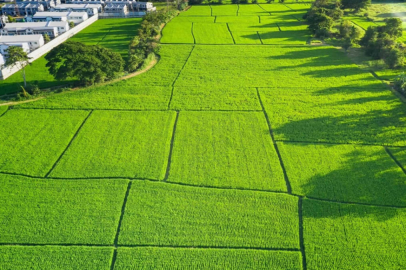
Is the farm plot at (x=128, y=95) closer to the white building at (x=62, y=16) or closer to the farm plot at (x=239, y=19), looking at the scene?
the farm plot at (x=239, y=19)

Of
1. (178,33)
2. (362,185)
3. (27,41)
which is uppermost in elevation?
(178,33)

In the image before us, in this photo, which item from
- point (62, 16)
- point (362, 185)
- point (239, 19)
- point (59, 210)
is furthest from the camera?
point (239, 19)

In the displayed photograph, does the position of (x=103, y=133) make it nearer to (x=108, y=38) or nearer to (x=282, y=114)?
(x=282, y=114)

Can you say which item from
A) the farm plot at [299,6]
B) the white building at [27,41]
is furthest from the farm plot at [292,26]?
the white building at [27,41]

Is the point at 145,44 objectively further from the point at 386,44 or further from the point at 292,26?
the point at 386,44

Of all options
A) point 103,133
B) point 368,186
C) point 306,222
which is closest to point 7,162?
point 103,133

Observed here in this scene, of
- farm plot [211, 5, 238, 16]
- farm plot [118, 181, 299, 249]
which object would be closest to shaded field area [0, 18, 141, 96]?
farm plot [211, 5, 238, 16]

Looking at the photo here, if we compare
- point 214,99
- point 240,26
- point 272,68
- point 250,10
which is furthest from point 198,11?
point 214,99
